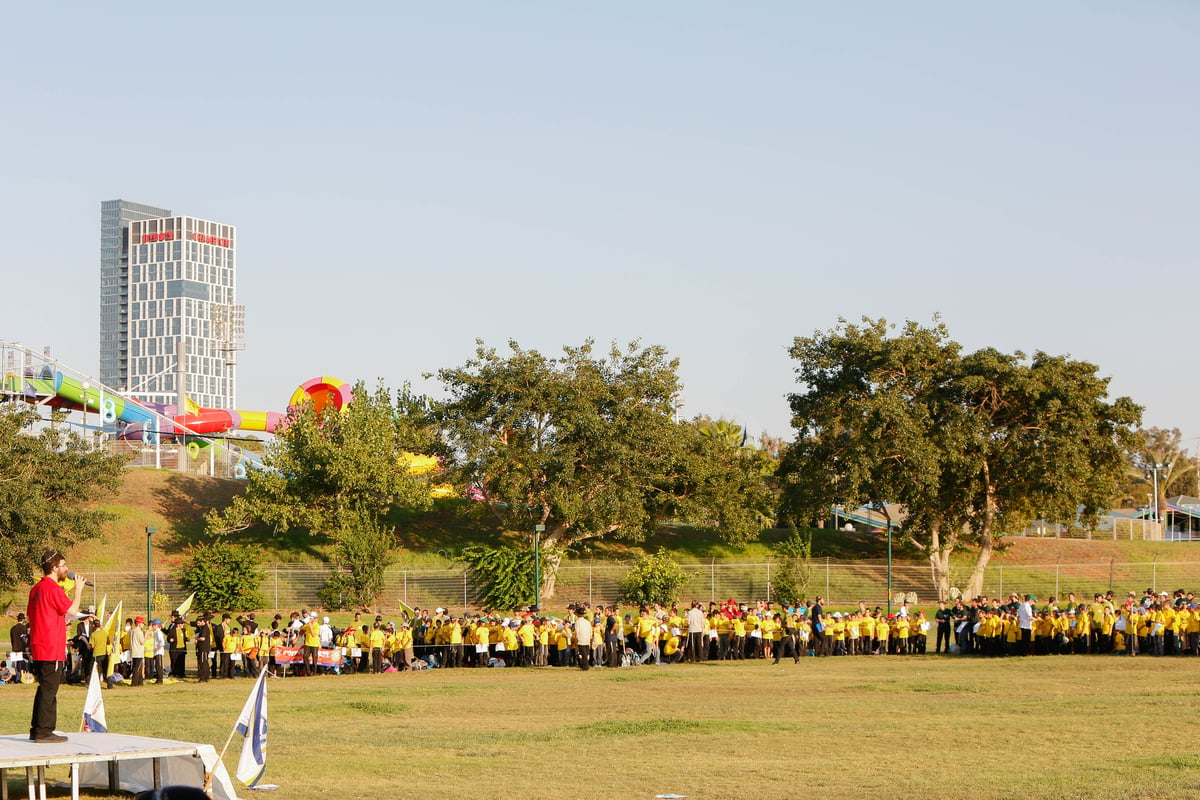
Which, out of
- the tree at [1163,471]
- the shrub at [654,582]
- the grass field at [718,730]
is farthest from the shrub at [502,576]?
the tree at [1163,471]

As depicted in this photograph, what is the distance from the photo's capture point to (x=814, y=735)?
18.0 metres

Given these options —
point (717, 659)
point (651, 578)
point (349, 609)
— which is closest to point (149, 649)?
point (717, 659)

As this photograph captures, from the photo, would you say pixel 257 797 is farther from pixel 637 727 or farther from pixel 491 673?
pixel 491 673

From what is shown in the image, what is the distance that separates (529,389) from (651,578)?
10552mm

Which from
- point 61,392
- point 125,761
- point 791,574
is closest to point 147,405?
point 61,392

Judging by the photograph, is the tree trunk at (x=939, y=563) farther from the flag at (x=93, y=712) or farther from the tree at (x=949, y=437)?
the flag at (x=93, y=712)

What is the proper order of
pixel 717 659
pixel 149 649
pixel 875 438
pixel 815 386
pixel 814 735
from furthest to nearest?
pixel 815 386
pixel 875 438
pixel 717 659
pixel 149 649
pixel 814 735

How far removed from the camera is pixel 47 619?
1192 cm

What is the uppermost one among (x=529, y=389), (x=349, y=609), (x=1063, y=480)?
(x=529, y=389)

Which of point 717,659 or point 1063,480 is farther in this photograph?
point 1063,480

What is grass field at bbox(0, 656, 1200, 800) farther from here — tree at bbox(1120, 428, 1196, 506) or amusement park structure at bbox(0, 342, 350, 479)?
tree at bbox(1120, 428, 1196, 506)

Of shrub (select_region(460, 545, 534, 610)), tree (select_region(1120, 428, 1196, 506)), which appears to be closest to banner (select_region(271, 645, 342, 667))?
shrub (select_region(460, 545, 534, 610))

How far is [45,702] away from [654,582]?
1672 inches

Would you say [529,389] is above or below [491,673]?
above
